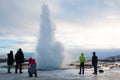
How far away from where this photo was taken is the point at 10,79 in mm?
26766

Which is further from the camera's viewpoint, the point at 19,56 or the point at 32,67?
the point at 19,56

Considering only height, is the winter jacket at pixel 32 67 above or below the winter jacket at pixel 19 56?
below

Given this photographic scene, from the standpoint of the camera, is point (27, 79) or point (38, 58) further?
point (38, 58)

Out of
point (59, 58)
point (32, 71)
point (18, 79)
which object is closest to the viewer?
point (18, 79)

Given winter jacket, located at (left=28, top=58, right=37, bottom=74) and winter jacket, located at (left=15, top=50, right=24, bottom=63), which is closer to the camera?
winter jacket, located at (left=28, top=58, right=37, bottom=74)

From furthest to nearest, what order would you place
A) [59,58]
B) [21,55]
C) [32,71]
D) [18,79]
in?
1. [59,58]
2. [21,55]
3. [32,71]
4. [18,79]

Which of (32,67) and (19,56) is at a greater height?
(19,56)

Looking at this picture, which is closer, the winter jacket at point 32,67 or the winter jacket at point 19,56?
the winter jacket at point 32,67

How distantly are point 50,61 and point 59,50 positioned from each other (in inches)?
107

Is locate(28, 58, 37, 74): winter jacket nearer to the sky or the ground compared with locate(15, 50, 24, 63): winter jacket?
nearer to the ground

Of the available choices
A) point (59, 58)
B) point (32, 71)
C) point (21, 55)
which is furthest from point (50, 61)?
point (32, 71)

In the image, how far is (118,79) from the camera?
28219 mm

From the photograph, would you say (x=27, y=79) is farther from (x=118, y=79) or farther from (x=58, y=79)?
(x=118, y=79)

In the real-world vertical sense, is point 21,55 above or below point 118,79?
above
